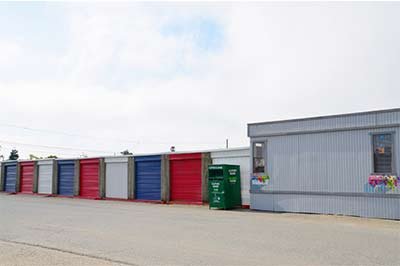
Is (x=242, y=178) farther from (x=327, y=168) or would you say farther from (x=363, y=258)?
(x=363, y=258)

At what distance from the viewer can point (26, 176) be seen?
38.0 meters

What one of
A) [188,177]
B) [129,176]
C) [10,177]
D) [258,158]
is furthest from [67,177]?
[258,158]

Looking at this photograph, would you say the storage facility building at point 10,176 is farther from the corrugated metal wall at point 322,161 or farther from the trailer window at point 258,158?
the corrugated metal wall at point 322,161

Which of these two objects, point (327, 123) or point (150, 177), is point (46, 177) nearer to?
point (150, 177)

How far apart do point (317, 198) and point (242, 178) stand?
4824 mm

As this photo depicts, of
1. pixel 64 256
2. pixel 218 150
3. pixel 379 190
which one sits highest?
pixel 218 150

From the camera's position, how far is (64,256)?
8852mm

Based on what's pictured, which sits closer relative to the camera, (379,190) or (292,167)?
(379,190)

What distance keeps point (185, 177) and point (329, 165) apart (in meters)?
9.30

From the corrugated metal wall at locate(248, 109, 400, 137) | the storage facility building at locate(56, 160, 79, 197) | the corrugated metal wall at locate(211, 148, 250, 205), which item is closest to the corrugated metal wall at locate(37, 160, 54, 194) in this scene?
the storage facility building at locate(56, 160, 79, 197)

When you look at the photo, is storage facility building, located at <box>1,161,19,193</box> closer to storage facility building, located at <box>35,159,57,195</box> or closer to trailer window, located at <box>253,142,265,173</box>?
storage facility building, located at <box>35,159,57,195</box>

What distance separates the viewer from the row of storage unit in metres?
23.6

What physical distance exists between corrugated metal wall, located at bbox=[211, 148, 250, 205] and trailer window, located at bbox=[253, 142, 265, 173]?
170cm

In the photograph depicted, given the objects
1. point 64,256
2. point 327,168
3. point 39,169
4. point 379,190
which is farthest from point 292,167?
point 39,169
